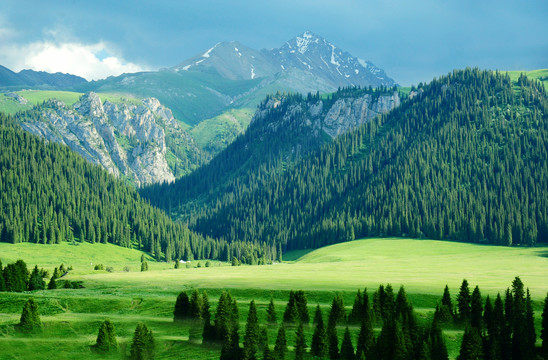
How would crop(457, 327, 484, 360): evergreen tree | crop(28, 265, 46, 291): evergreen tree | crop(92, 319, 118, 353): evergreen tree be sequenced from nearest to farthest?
crop(457, 327, 484, 360): evergreen tree, crop(92, 319, 118, 353): evergreen tree, crop(28, 265, 46, 291): evergreen tree

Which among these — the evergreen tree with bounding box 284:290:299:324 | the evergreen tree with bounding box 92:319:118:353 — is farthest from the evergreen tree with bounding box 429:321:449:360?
the evergreen tree with bounding box 92:319:118:353

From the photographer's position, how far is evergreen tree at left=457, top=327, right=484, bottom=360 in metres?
66.4

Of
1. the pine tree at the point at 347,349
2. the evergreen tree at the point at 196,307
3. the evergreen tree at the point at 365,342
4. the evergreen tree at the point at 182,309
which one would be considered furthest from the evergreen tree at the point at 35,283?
the evergreen tree at the point at 365,342

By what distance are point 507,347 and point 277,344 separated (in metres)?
29.5

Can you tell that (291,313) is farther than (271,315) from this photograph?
No

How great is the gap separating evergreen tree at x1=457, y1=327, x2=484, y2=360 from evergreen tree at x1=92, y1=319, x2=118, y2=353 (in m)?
41.6

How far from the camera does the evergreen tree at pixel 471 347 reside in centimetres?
6644

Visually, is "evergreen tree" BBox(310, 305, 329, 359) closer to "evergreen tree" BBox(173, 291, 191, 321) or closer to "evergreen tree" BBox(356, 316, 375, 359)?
"evergreen tree" BBox(356, 316, 375, 359)

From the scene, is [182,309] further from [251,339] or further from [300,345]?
[300,345]

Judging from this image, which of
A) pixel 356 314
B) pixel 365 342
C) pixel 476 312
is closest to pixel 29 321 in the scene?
pixel 365 342

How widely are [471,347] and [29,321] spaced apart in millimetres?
55064

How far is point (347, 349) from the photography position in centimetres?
7100

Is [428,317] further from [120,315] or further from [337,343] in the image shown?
[120,315]

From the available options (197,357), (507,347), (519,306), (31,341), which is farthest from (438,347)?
(31,341)
